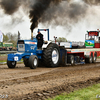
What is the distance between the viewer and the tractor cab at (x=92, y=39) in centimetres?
2130

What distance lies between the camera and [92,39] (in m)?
22.4

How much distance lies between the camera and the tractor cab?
69.9 feet

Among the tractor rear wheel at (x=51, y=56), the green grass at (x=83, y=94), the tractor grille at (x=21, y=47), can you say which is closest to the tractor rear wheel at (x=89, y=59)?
the tractor rear wheel at (x=51, y=56)

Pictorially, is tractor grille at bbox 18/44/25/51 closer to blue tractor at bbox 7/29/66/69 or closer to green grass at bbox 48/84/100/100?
blue tractor at bbox 7/29/66/69

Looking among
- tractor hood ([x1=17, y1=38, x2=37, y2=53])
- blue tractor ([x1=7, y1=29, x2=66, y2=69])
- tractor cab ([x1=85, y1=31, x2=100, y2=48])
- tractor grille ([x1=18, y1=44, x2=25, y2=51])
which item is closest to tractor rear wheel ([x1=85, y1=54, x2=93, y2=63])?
tractor cab ([x1=85, y1=31, x2=100, y2=48])

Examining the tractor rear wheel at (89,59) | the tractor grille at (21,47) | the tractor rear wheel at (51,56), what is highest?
the tractor grille at (21,47)

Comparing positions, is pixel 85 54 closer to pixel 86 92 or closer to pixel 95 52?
pixel 95 52

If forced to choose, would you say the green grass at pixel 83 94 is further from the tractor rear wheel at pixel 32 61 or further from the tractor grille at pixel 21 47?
the tractor grille at pixel 21 47

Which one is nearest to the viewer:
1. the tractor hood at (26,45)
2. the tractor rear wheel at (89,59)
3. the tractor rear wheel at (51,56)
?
the tractor hood at (26,45)

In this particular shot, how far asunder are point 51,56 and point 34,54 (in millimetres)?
1046

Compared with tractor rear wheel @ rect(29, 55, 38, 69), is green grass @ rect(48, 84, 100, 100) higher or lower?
lower

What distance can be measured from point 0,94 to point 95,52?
14693 mm

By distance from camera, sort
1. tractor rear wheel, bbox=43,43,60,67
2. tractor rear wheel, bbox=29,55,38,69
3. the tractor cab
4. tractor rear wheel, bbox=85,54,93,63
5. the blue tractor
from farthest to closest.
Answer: the tractor cab < tractor rear wheel, bbox=85,54,93,63 < tractor rear wheel, bbox=43,43,60,67 < the blue tractor < tractor rear wheel, bbox=29,55,38,69

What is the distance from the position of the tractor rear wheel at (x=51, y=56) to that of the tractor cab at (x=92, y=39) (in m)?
8.22
